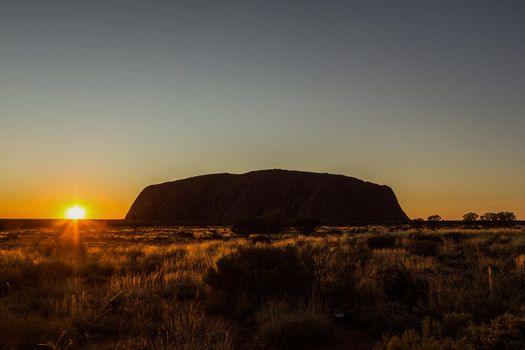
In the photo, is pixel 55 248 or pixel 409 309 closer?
pixel 409 309

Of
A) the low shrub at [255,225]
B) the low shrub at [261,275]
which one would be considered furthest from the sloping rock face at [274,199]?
the low shrub at [261,275]

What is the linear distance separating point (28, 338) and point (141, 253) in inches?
558

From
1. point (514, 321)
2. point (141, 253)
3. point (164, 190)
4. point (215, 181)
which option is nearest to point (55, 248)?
point (141, 253)

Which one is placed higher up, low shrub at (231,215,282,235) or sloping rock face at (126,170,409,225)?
sloping rock face at (126,170,409,225)

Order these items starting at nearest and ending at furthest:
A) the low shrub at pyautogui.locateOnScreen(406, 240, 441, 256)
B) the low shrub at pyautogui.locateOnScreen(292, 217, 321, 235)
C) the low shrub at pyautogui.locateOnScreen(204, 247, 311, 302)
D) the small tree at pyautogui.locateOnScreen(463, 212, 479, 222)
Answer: the low shrub at pyautogui.locateOnScreen(204, 247, 311, 302) < the low shrub at pyautogui.locateOnScreen(406, 240, 441, 256) < the low shrub at pyautogui.locateOnScreen(292, 217, 321, 235) < the small tree at pyautogui.locateOnScreen(463, 212, 479, 222)

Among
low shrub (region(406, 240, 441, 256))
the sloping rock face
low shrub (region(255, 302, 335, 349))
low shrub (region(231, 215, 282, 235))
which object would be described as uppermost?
the sloping rock face

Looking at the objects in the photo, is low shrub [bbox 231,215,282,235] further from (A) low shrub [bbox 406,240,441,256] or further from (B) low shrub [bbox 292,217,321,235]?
(A) low shrub [bbox 406,240,441,256]

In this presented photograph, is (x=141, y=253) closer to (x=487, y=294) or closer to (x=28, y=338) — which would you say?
(x=28, y=338)

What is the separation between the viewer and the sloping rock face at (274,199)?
119438 mm

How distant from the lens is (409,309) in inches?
316

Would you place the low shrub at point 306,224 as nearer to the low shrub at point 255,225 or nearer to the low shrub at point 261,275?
the low shrub at point 255,225

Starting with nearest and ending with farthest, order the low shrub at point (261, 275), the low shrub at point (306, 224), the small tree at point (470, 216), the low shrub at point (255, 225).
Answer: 1. the low shrub at point (261, 275)
2. the low shrub at point (255, 225)
3. the low shrub at point (306, 224)
4. the small tree at point (470, 216)

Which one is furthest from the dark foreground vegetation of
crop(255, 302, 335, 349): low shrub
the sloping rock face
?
the sloping rock face

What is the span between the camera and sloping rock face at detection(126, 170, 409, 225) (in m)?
119
